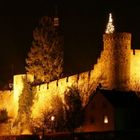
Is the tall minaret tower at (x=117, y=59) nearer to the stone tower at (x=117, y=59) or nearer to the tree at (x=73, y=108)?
the stone tower at (x=117, y=59)

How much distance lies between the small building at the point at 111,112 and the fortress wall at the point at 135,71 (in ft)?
10.9

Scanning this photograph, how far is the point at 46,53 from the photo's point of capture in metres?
85.4

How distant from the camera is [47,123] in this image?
6600cm

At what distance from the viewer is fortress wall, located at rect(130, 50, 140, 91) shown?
65.4m

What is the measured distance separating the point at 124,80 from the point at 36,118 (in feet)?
32.0

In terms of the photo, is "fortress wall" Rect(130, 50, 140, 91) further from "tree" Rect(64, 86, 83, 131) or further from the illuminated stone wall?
"tree" Rect(64, 86, 83, 131)

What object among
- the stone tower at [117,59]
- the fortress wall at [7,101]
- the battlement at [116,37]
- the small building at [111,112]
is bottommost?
the small building at [111,112]

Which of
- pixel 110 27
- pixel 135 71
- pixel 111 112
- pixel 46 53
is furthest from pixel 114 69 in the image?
pixel 46 53

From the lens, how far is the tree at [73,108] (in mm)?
61638

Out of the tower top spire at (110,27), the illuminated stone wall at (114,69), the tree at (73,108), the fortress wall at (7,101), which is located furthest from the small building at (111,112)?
the fortress wall at (7,101)

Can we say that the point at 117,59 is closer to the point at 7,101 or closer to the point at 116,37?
the point at 116,37

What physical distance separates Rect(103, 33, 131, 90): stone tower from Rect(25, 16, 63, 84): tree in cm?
1672

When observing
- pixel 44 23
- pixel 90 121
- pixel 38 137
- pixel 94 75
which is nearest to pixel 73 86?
pixel 94 75

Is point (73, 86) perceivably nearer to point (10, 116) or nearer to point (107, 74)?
point (107, 74)
